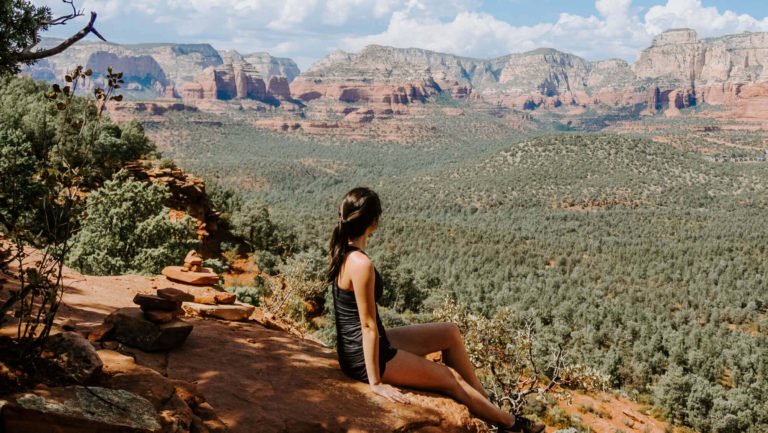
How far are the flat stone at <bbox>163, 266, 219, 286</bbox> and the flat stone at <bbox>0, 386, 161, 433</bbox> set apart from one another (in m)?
5.44

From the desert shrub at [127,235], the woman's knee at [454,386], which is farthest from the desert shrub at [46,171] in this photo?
the woman's knee at [454,386]

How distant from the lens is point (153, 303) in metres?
5.51

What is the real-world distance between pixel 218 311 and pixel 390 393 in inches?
145

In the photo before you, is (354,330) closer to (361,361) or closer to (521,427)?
(361,361)

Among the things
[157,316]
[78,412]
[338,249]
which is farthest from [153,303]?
[78,412]

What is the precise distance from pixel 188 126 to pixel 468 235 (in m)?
106

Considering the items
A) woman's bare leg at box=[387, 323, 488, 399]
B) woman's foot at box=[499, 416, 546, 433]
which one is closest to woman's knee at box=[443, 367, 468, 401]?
woman's bare leg at box=[387, 323, 488, 399]

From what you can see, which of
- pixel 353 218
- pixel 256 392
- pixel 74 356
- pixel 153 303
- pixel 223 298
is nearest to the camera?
pixel 74 356

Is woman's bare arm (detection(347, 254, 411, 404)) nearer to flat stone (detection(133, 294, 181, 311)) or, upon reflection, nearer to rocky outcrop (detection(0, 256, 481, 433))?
rocky outcrop (detection(0, 256, 481, 433))

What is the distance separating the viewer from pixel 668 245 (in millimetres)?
57438

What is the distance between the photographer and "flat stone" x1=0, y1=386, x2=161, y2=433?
2814 mm

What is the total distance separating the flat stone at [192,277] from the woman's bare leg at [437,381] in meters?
4.87

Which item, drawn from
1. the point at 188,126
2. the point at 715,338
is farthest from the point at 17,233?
the point at 188,126

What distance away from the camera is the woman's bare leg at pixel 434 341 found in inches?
197
